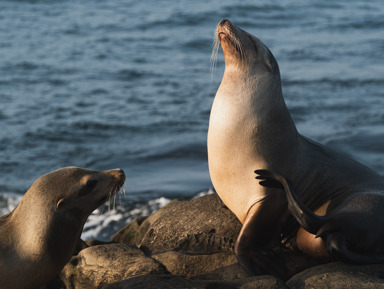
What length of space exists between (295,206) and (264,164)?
27.8 inches

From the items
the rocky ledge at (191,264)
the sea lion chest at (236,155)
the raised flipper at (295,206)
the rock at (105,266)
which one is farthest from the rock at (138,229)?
the raised flipper at (295,206)

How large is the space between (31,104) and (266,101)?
10.3 meters

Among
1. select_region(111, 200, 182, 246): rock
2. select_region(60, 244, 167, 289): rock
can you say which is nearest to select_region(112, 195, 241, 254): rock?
select_region(60, 244, 167, 289): rock

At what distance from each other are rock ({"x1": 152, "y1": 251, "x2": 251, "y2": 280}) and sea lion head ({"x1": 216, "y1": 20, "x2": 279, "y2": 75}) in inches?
65.9

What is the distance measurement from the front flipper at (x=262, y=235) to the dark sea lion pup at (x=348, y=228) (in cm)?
30

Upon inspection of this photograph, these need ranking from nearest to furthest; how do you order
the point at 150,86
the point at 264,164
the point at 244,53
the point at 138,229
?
the point at 264,164
the point at 244,53
the point at 138,229
the point at 150,86

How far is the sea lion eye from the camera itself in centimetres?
503

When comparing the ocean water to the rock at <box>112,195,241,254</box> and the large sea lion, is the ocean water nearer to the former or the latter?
the rock at <box>112,195,241,254</box>

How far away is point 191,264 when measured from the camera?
5.26m

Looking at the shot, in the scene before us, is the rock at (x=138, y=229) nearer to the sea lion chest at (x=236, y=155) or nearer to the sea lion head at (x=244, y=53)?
the sea lion chest at (x=236, y=155)

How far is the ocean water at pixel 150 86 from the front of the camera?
11102 mm

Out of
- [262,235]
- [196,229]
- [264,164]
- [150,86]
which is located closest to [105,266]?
[196,229]

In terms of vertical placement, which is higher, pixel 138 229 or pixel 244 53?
pixel 244 53

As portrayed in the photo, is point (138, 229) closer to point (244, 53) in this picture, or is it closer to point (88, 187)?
point (88, 187)
